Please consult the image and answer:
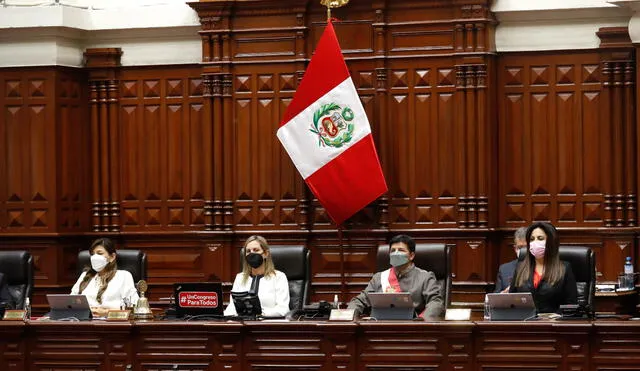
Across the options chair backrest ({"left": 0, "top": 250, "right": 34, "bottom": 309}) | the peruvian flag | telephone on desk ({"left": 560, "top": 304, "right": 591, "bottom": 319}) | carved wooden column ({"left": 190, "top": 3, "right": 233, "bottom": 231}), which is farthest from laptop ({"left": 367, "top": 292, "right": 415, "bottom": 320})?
carved wooden column ({"left": 190, "top": 3, "right": 233, "bottom": 231})

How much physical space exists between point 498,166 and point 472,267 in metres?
0.94

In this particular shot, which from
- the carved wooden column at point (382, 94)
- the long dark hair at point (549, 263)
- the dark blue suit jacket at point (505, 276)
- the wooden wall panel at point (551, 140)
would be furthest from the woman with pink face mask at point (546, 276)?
the carved wooden column at point (382, 94)

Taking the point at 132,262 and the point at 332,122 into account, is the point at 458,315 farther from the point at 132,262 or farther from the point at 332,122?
the point at 332,122

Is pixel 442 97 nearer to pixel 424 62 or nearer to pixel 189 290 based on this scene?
pixel 424 62

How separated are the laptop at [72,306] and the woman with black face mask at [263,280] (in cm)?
117

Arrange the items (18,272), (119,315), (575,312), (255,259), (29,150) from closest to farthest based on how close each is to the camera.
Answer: (575,312), (119,315), (255,259), (18,272), (29,150)

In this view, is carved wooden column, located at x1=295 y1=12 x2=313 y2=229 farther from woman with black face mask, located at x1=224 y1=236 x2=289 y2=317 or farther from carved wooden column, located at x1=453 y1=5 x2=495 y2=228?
woman with black face mask, located at x1=224 y1=236 x2=289 y2=317

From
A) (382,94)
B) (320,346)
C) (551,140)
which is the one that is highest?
(382,94)

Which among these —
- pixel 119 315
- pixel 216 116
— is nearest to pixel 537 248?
pixel 119 315

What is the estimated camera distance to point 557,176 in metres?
12.5

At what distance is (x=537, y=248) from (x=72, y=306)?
3.25 metres

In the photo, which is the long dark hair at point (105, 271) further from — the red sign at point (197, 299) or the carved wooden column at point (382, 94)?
the carved wooden column at point (382, 94)

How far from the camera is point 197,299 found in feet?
31.9

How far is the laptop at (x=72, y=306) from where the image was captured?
9867 millimetres
